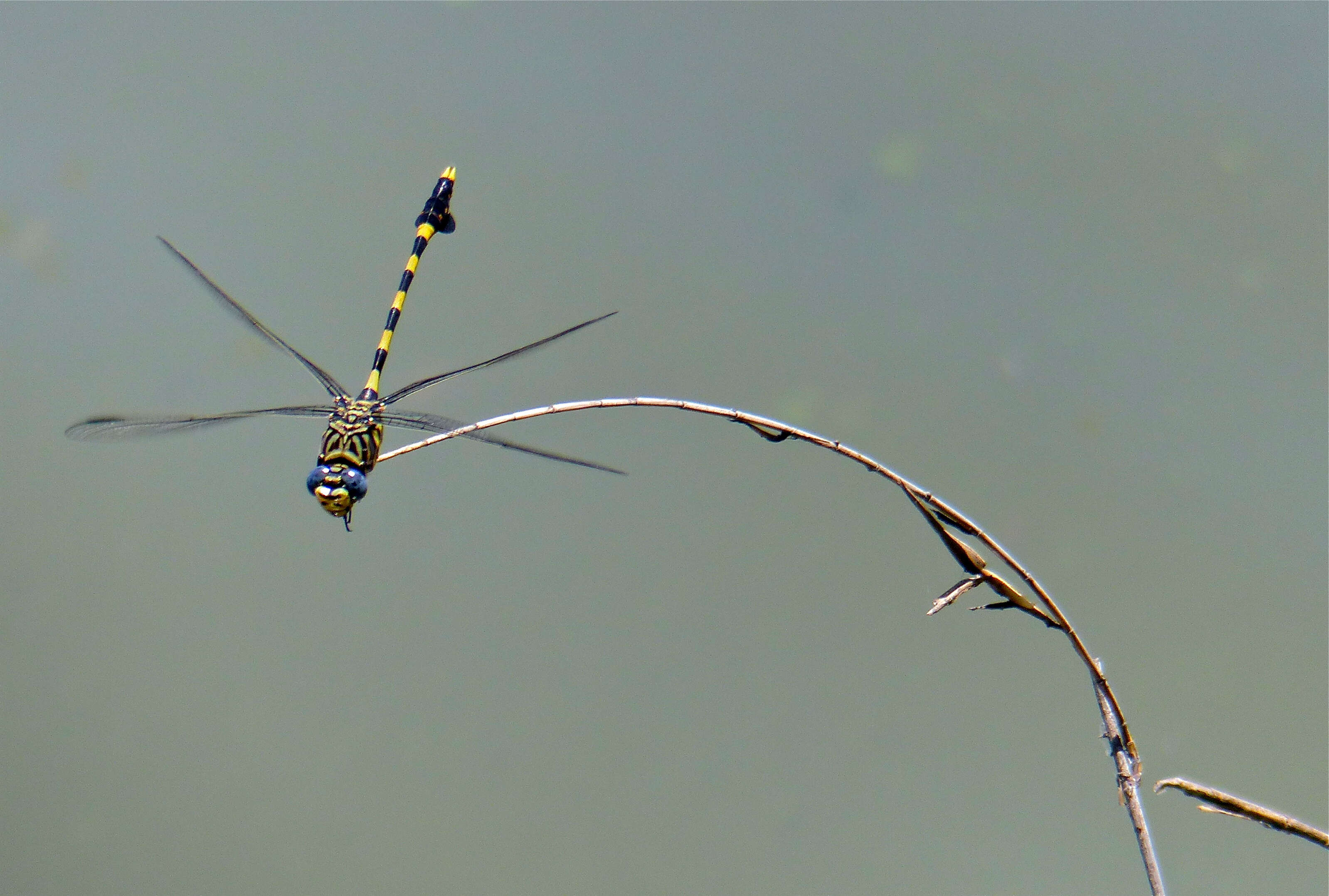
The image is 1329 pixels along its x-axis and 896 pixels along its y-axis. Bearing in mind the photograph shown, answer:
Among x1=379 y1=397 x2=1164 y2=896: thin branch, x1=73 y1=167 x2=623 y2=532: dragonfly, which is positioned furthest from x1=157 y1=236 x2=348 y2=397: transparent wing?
x1=379 y1=397 x2=1164 y2=896: thin branch

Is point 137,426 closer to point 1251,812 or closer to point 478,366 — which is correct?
point 478,366

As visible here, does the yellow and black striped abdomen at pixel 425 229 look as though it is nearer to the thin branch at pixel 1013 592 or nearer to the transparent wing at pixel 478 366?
the transparent wing at pixel 478 366

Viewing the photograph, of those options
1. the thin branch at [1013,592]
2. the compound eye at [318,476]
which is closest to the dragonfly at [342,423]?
the compound eye at [318,476]

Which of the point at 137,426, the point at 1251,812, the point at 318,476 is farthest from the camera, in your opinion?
the point at 137,426

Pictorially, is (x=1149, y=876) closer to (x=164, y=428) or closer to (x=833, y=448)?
(x=833, y=448)

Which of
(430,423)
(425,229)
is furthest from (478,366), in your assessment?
(425,229)

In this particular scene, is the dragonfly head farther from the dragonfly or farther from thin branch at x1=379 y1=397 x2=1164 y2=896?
thin branch at x1=379 y1=397 x2=1164 y2=896
